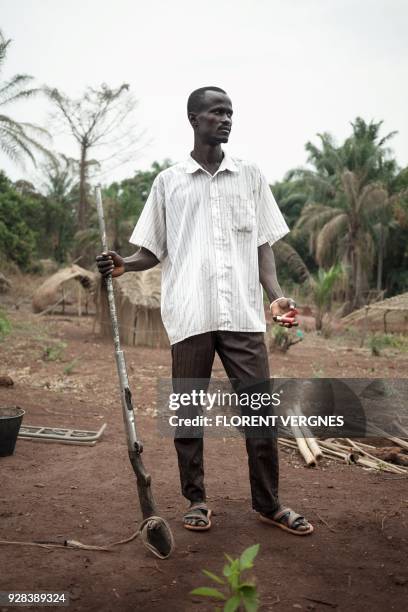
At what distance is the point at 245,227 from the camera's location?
7.88 ft

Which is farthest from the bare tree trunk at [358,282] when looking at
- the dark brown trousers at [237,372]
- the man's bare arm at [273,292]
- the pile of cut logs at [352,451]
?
the dark brown trousers at [237,372]

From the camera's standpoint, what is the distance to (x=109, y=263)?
2.36 m

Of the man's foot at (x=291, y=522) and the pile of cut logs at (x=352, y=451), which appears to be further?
the pile of cut logs at (x=352, y=451)

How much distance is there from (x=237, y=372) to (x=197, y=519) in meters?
0.61

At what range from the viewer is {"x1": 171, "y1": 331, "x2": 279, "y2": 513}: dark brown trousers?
2.33 m

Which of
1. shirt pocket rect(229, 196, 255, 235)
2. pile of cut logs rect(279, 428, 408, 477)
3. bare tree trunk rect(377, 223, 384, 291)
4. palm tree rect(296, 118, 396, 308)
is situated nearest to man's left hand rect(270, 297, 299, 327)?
shirt pocket rect(229, 196, 255, 235)

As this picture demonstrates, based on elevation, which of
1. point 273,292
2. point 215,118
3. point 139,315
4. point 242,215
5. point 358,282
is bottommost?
point 139,315

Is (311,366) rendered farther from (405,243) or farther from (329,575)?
(405,243)

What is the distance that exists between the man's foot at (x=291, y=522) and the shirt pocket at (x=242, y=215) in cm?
113

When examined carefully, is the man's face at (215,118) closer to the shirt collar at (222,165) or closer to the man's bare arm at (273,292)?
the shirt collar at (222,165)

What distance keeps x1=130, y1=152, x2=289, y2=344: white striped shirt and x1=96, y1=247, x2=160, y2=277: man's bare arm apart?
5 centimetres

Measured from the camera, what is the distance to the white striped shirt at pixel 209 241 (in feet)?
7.61

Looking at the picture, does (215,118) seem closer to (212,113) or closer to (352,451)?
(212,113)

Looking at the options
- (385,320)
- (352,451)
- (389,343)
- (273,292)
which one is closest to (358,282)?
(385,320)
